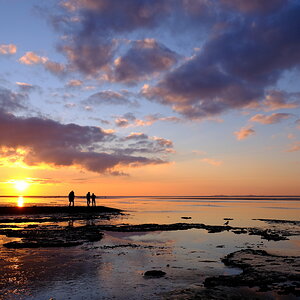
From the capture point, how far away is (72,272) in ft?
47.7

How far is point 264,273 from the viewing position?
49.8 feet

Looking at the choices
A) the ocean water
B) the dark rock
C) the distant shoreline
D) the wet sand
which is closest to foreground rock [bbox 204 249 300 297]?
the wet sand

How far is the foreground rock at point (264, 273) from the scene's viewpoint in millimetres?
12969

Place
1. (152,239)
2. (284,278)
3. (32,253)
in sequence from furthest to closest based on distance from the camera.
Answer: (152,239), (32,253), (284,278)

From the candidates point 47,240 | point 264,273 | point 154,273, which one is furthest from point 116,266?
point 47,240

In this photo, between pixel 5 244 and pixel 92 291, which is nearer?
pixel 92 291

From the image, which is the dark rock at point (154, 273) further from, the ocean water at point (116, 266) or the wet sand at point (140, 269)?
the ocean water at point (116, 266)

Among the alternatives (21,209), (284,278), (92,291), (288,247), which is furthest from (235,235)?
(21,209)

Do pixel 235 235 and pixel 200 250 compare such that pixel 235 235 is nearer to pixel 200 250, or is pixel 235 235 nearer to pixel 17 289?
Result: pixel 200 250

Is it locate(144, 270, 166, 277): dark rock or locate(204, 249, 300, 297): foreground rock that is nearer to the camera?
locate(204, 249, 300, 297): foreground rock

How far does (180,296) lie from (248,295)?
265cm

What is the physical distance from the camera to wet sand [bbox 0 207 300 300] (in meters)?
11.9

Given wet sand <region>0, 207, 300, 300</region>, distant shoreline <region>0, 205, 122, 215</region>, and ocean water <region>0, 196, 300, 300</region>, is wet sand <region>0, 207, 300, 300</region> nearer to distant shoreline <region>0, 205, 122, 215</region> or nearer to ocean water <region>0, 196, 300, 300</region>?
ocean water <region>0, 196, 300, 300</region>

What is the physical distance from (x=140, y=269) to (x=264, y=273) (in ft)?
19.6
